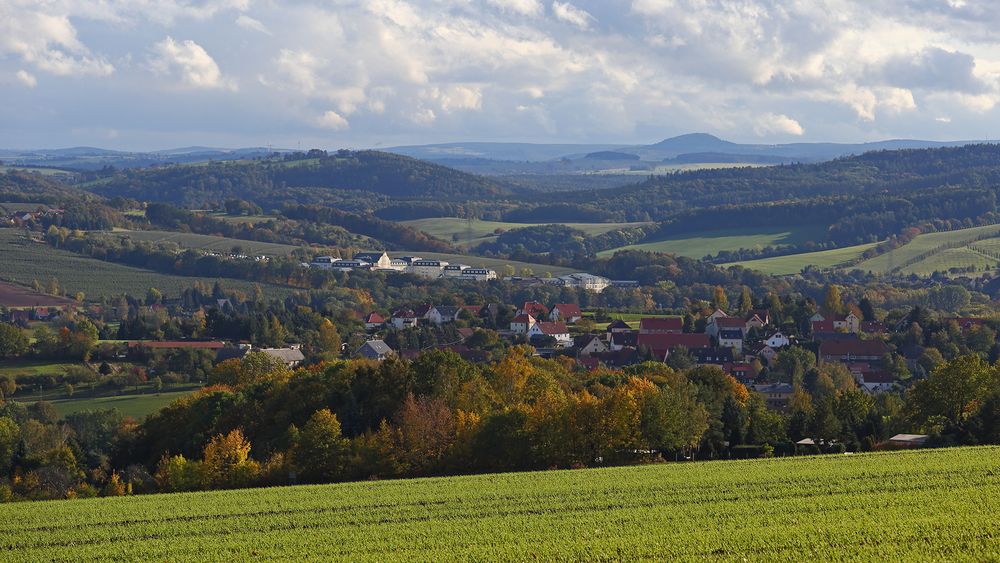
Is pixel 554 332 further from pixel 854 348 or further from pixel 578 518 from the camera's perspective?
pixel 578 518

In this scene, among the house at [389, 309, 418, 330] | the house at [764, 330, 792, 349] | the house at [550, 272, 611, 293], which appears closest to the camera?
the house at [764, 330, 792, 349]

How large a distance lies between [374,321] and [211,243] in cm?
6472

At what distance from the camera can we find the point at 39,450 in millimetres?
56875

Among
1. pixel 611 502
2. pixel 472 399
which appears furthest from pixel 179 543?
pixel 472 399

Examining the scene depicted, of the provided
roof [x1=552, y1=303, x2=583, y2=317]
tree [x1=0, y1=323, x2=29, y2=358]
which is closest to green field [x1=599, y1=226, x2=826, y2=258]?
roof [x1=552, y1=303, x2=583, y2=317]

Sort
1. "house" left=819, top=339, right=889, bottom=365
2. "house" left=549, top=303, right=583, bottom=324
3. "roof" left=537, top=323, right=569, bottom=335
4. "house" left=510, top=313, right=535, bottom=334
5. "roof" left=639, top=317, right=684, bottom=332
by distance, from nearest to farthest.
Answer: "house" left=819, top=339, right=889, bottom=365
"roof" left=639, top=317, right=684, bottom=332
"roof" left=537, top=323, right=569, bottom=335
"house" left=510, top=313, right=535, bottom=334
"house" left=549, top=303, right=583, bottom=324

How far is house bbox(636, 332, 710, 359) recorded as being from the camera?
91812 millimetres

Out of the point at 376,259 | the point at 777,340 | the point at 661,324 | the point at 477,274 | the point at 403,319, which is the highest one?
the point at 661,324

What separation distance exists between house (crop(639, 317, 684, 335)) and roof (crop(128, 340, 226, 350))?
31.8 meters

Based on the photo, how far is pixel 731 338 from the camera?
97.7m

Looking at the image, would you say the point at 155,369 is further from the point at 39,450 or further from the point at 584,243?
the point at 584,243

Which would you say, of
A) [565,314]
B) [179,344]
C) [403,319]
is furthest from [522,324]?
[179,344]

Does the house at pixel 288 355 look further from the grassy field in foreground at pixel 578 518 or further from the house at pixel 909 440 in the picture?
the grassy field in foreground at pixel 578 518

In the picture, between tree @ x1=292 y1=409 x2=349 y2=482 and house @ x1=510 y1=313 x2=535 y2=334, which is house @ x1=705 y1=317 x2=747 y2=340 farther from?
tree @ x1=292 y1=409 x2=349 y2=482
